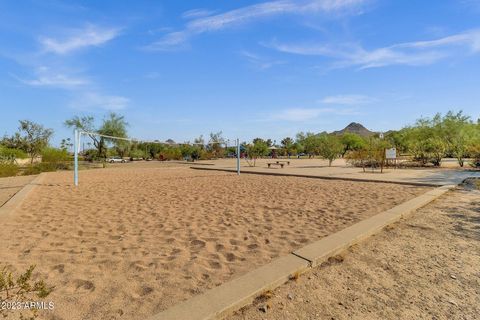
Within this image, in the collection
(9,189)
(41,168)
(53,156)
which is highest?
(53,156)

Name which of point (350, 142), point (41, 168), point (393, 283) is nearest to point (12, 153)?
point (41, 168)

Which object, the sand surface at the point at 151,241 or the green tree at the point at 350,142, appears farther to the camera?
the green tree at the point at 350,142

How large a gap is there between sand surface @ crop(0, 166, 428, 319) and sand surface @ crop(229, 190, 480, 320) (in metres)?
0.66

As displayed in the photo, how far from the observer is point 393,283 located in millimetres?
2732

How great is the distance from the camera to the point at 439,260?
327 cm

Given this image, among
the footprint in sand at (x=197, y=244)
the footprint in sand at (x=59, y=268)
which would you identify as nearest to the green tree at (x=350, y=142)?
the footprint in sand at (x=197, y=244)

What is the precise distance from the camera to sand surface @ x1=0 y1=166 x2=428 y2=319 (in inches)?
100

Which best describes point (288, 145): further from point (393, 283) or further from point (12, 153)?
point (393, 283)

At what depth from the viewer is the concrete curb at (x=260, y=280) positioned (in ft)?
7.08

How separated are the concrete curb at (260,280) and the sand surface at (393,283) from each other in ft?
0.32

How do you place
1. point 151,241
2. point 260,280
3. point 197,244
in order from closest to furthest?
point 260,280 → point 197,244 → point 151,241

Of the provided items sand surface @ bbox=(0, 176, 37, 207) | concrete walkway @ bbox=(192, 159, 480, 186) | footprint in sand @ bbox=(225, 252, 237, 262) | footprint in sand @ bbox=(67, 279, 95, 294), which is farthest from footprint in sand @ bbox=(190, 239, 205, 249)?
concrete walkway @ bbox=(192, 159, 480, 186)

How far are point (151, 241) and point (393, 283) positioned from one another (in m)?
3.07

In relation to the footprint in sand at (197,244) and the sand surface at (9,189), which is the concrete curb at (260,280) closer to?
the footprint in sand at (197,244)
